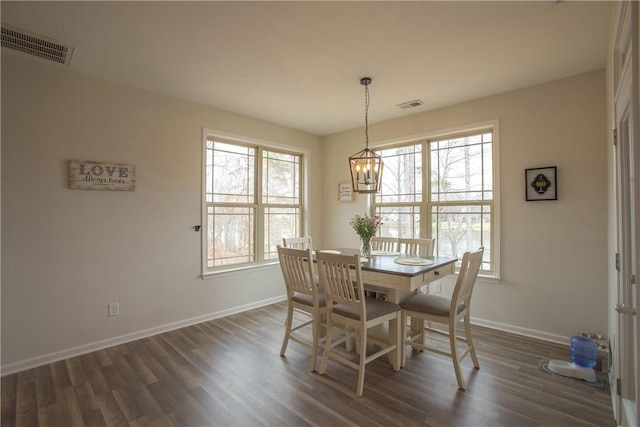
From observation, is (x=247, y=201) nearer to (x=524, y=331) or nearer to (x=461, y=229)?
(x=461, y=229)

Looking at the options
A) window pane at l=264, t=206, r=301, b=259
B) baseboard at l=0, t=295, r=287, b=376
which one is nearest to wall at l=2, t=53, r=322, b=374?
baseboard at l=0, t=295, r=287, b=376

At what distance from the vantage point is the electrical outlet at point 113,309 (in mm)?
3000

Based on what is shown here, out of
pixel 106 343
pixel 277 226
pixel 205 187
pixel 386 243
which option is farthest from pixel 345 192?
pixel 106 343

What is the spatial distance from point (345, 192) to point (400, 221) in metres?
1.01

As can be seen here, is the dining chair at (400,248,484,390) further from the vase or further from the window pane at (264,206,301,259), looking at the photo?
the window pane at (264,206,301,259)

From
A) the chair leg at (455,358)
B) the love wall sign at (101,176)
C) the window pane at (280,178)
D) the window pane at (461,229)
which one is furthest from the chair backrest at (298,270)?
the window pane at (461,229)

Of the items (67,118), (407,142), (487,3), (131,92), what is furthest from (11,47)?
(407,142)

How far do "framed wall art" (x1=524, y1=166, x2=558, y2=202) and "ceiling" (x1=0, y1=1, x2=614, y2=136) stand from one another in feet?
2.99

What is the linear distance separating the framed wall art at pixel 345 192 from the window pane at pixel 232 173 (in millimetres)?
1401

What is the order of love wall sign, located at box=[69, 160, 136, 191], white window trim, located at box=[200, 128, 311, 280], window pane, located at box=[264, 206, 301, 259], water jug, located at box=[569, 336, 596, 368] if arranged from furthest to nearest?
window pane, located at box=[264, 206, 301, 259], white window trim, located at box=[200, 128, 311, 280], love wall sign, located at box=[69, 160, 136, 191], water jug, located at box=[569, 336, 596, 368]

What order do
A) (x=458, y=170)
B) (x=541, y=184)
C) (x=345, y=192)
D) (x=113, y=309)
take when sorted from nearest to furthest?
1. (x=113, y=309)
2. (x=541, y=184)
3. (x=458, y=170)
4. (x=345, y=192)

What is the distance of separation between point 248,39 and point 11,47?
185 centimetres

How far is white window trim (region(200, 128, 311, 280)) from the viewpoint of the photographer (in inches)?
146

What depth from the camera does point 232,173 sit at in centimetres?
412
